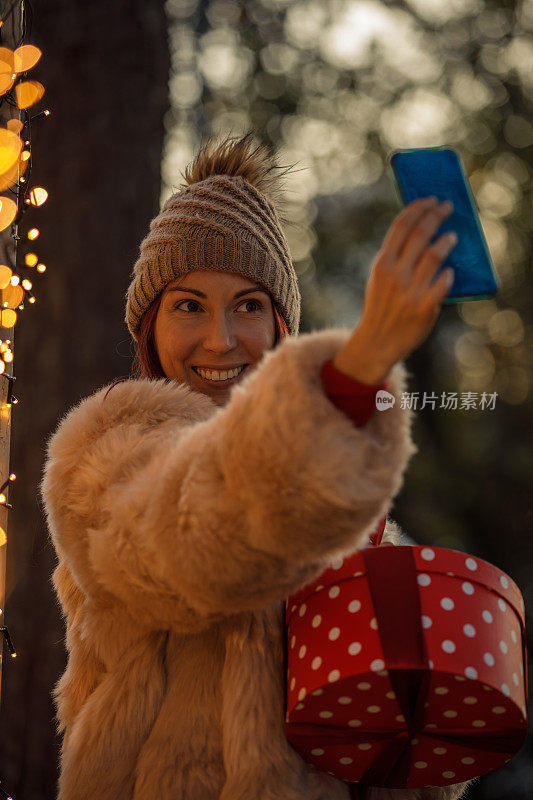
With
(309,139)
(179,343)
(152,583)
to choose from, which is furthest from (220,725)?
(309,139)

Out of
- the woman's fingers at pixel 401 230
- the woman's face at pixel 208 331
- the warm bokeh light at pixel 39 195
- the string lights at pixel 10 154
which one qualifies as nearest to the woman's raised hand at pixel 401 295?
the woman's fingers at pixel 401 230

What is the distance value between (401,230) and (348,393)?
0.19m

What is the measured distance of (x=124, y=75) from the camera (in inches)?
97.8

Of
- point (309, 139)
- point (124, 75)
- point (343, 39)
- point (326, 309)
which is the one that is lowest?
point (326, 309)

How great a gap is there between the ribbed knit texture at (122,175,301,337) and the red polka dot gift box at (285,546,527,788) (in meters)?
0.71

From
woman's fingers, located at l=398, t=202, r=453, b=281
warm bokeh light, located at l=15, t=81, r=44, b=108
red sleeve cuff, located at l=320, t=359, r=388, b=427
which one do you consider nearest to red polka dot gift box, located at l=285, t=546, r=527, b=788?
red sleeve cuff, located at l=320, t=359, r=388, b=427

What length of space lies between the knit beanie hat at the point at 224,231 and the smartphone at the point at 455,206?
67 cm

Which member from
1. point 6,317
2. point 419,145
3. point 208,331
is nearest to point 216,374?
point 208,331

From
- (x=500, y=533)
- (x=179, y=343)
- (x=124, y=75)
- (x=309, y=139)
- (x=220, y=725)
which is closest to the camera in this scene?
(x=220, y=725)

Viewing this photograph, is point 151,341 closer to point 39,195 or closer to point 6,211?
point 6,211

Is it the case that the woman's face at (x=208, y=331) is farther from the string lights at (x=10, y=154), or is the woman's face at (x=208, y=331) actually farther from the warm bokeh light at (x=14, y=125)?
the warm bokeh light at (x=14, y=125)

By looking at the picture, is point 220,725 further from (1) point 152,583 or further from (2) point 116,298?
(2) point 116,298

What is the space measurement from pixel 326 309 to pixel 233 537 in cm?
395

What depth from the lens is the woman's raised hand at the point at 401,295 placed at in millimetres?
885
